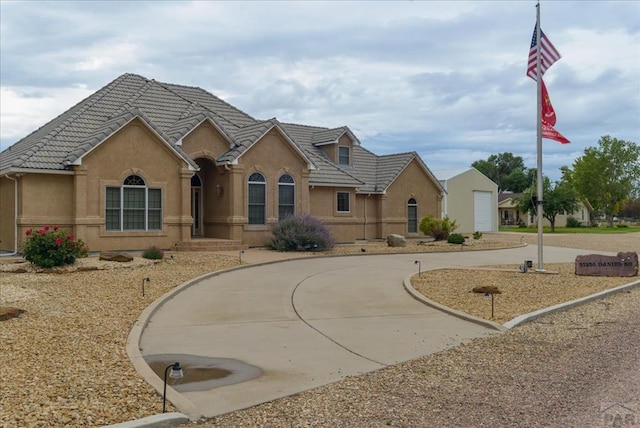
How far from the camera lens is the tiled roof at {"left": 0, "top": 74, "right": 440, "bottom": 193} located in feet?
69.4

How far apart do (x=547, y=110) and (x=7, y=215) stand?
63.4 ft

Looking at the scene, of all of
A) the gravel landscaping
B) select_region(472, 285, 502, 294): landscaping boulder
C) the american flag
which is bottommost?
the gravel landscaping

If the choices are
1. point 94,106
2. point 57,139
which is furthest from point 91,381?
point 94,106

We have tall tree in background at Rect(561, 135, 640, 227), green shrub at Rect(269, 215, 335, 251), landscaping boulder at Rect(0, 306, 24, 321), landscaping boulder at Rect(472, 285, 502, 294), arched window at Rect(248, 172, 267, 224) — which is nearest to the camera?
landscaping boulder at Rect(0, 306, 24, 321)

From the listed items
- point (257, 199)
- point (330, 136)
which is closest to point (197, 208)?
point (257, 199)

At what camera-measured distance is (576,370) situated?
287 inches

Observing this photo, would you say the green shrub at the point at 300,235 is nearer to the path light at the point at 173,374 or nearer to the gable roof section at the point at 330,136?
the gable roof section at the point at 330,136

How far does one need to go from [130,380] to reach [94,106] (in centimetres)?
2090

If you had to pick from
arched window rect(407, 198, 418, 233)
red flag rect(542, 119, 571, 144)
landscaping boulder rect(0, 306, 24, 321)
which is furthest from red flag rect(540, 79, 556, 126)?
arched window rect(407, 198, 418, 233)

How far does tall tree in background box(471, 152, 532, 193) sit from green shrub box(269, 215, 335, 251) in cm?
8188

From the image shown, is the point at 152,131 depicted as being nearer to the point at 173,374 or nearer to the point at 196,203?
the point at 196,203

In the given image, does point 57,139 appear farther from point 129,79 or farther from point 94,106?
point 129,79

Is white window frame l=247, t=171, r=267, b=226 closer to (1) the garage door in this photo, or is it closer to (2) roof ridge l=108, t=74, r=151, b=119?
(2) roof ridge l=108, t=74, r=151, b=119

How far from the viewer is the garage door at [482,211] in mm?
47406
